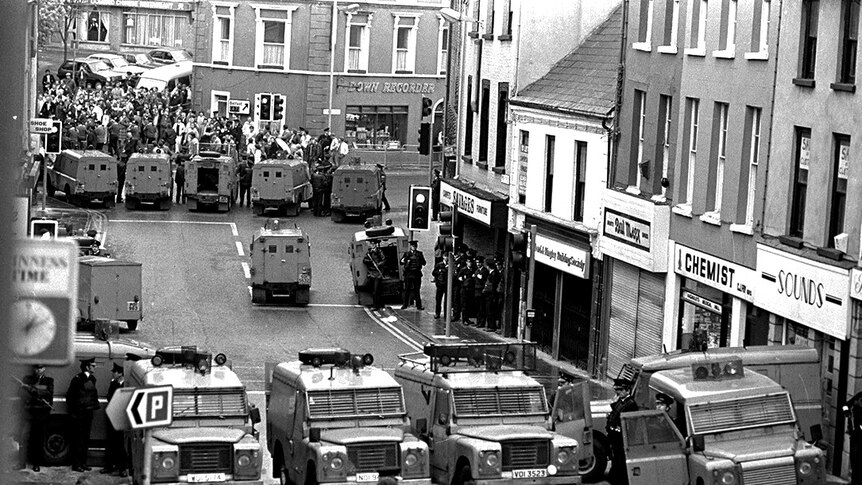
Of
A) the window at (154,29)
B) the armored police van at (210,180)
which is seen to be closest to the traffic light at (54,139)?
the armored police van at (210,180)

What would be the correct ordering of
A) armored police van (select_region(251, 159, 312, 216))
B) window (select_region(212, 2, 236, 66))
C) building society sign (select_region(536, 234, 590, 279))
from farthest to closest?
window (select_region(212, 2, 236, 66)), armored police van (select_region(251, 159, 312, 216)), building society sign (select_region(536, 234, 590, 279))

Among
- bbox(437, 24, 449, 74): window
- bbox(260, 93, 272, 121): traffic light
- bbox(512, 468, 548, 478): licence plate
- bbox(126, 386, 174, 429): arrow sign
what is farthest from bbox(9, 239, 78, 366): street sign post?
bbox(437, 24, 449, 74): window

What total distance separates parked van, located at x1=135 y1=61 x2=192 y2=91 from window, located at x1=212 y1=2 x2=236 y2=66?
12.9 meters

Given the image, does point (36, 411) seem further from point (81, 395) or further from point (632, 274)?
point (632, 274)

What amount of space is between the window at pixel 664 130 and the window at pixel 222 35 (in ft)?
147

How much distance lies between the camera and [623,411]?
23.0 meters

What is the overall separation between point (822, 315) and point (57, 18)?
249 feet

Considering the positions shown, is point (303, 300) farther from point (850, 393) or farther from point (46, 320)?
point (46, 320)

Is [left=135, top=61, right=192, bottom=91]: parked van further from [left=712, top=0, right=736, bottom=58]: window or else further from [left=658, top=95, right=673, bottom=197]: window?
[left=712, top=0, right=736, bottom=58]: window

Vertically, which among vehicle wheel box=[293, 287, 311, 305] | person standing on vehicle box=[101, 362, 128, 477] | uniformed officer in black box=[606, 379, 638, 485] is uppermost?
uniformed officer in black box=[606, 379, 638, 485]

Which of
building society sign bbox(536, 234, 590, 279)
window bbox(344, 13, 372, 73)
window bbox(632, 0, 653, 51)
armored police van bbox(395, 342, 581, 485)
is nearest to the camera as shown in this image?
armored police van bbox(395, 342, 581, 485)

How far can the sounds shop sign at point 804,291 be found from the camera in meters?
25.4

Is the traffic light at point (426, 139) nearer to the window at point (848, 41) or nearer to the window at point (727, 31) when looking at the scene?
the window at point (727, 31)

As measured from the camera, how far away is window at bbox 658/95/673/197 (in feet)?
111
